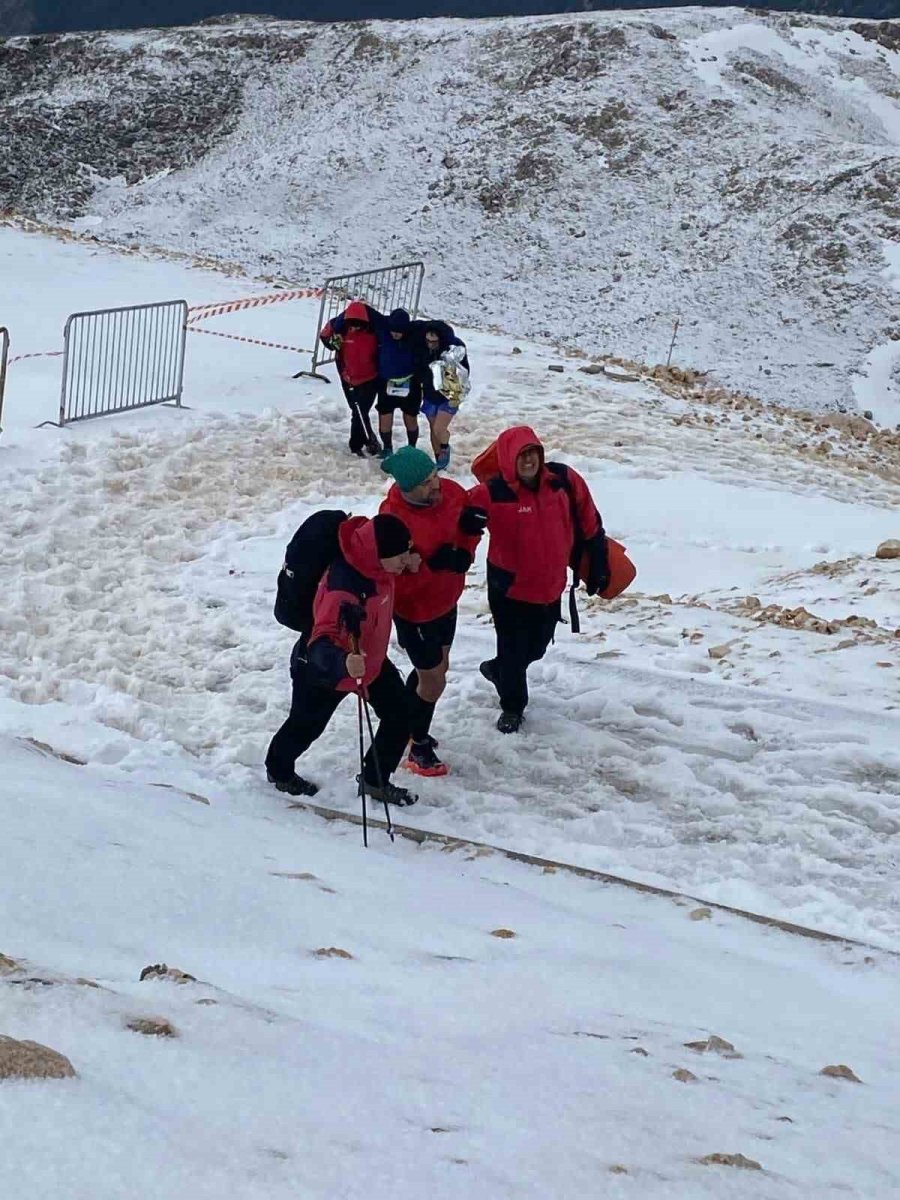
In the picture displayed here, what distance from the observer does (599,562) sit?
677 centimetres

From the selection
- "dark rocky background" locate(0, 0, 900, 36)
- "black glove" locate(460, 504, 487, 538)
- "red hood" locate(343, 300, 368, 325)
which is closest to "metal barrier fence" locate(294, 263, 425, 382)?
"red hood" locate(343, 300, 368, 325)

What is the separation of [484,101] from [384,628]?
32487 mm

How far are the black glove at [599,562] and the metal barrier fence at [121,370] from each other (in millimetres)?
7163

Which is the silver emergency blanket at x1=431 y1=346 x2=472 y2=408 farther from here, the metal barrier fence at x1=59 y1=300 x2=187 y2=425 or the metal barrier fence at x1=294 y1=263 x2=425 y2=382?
the metal barrier fence at x1=59 y1=300 x2=187 y2=425

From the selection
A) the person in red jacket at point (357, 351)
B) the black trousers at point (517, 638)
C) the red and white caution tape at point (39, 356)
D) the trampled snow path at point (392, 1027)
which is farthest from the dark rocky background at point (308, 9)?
the trampled snow path at point (392, 1027)

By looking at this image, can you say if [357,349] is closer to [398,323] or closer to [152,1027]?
[398,323]

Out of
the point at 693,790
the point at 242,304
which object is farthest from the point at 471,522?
the point at 242,304

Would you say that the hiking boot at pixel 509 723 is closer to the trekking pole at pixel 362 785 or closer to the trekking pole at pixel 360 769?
the trekking pole at pixel 360 769

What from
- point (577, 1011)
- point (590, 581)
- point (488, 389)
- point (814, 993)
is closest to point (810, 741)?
point (590, 581)

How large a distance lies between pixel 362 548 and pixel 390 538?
0.14 m

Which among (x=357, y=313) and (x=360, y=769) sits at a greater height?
(x=357, y=313)

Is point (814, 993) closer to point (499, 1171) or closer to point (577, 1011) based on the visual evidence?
point (577, 1011)

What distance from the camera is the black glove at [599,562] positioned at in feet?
22.2

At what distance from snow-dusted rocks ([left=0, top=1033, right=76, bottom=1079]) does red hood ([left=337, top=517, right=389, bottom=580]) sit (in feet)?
10.5
